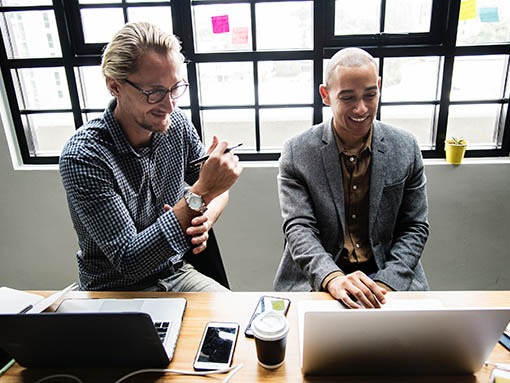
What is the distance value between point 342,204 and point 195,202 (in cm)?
58

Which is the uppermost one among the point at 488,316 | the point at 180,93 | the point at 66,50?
the point at 66,50

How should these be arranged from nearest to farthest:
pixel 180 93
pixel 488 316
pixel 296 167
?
pixel 488 316 → pixel 180 93 → pixel 296 167

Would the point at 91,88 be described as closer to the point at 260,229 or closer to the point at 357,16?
the point at 260,229

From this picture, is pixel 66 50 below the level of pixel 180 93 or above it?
above

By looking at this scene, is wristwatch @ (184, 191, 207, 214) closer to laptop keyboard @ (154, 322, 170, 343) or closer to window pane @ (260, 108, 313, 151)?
laptop keyboard @ (154, 322, 170, 343)

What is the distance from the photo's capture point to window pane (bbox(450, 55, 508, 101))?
81.6 inches

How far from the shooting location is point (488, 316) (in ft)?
2.38

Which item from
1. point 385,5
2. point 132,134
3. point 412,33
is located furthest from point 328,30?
point 132,134

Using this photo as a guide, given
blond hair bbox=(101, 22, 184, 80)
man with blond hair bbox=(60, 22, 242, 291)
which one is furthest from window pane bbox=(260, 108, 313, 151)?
blond hair bbox=(101, 22, 184, 80)

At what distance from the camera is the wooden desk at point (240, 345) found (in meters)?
0.85

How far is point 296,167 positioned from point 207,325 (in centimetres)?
71

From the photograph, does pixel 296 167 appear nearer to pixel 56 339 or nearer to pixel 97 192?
pixel 97 192

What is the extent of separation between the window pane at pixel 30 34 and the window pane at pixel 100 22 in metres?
0.17

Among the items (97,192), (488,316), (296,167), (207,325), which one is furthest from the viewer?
(296,167)
